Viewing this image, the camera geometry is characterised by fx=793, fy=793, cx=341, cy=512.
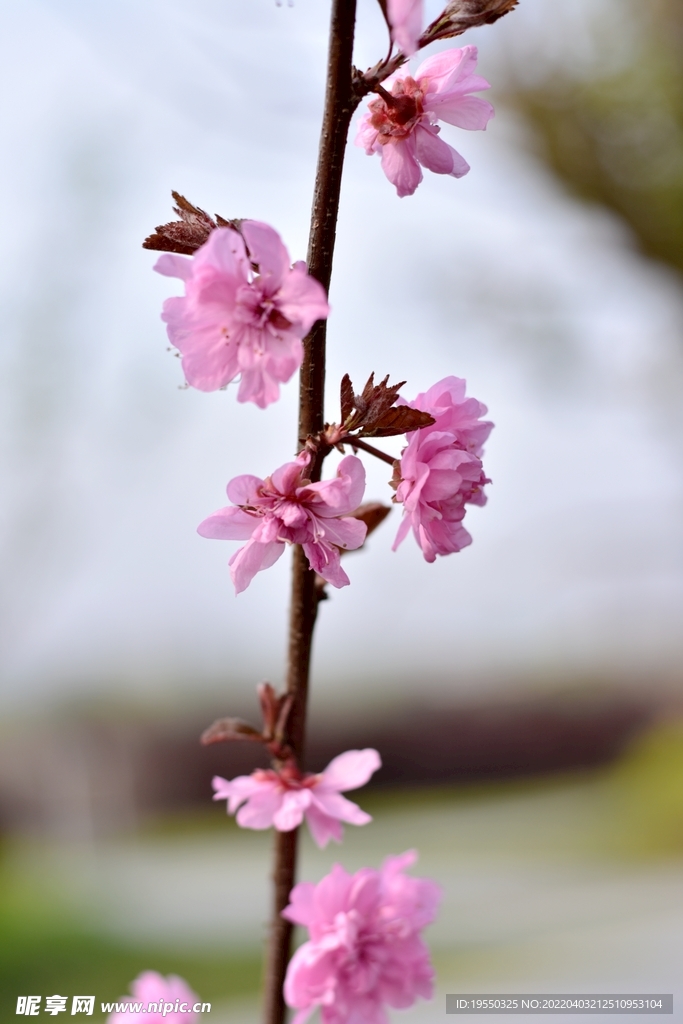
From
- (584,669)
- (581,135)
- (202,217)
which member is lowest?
(202,217)

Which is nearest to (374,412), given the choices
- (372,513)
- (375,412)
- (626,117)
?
(375,412)

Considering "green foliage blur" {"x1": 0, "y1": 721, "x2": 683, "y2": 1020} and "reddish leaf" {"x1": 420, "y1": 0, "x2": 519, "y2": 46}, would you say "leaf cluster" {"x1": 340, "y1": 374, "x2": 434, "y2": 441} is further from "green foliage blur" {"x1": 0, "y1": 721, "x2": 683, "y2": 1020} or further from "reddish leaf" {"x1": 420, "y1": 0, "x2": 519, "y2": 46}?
"green foliage blur" {"x1": 0, "y1": 721, "x2": 683, "y2": 1020}

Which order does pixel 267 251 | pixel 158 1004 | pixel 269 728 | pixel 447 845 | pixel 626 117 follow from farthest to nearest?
pixel 626 117 < pixel 447 845 < pixel 158 1004 < pixel 269 728 < pixel 267 251

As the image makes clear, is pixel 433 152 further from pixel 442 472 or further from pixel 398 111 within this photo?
pixel 442 472

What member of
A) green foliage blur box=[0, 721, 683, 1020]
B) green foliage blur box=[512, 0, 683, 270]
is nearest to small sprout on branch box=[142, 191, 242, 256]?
green foliage blur box=[0, 721, 683, 1020]

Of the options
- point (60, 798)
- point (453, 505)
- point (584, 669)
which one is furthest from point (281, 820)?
point (584, 669)

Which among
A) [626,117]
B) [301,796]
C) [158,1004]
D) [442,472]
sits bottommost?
[158,1004]

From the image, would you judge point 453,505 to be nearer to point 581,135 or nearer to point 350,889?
point 350,889
